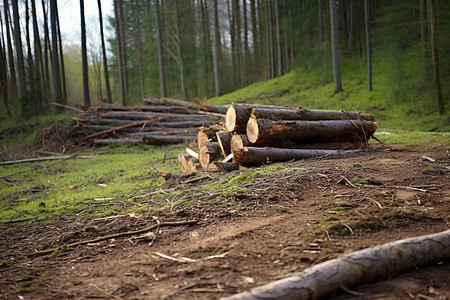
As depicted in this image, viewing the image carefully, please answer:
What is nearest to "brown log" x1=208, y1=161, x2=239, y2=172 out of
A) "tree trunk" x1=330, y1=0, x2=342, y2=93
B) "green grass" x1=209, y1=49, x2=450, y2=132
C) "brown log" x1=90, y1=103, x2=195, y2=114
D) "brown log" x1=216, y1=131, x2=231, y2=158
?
"brown log" x1=216, y1=131, x2=231, y2=158

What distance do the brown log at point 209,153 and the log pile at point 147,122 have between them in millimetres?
7636

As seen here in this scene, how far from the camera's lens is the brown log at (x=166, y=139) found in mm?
15234

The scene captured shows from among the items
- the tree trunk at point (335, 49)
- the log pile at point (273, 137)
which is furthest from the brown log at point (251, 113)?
the tree trunk at point (335, 49)

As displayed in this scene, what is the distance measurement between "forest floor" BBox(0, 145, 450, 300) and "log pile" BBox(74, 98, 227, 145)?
33.8 ft

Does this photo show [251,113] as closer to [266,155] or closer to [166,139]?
[266,155]

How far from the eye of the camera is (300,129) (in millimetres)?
7316

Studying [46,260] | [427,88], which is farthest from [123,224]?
[427,88]

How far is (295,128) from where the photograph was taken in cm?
723

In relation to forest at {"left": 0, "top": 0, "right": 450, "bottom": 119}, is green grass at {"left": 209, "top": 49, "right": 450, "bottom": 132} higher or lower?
lower

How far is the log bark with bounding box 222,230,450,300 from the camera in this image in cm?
230

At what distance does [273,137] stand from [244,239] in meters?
3.72

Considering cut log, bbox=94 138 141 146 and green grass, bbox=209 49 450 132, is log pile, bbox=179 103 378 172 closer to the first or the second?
green grass, bbox=209 49 450 132

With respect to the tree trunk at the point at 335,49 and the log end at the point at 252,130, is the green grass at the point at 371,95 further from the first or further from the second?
the log end at the point at 252,130

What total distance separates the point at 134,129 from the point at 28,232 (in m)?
11.9
